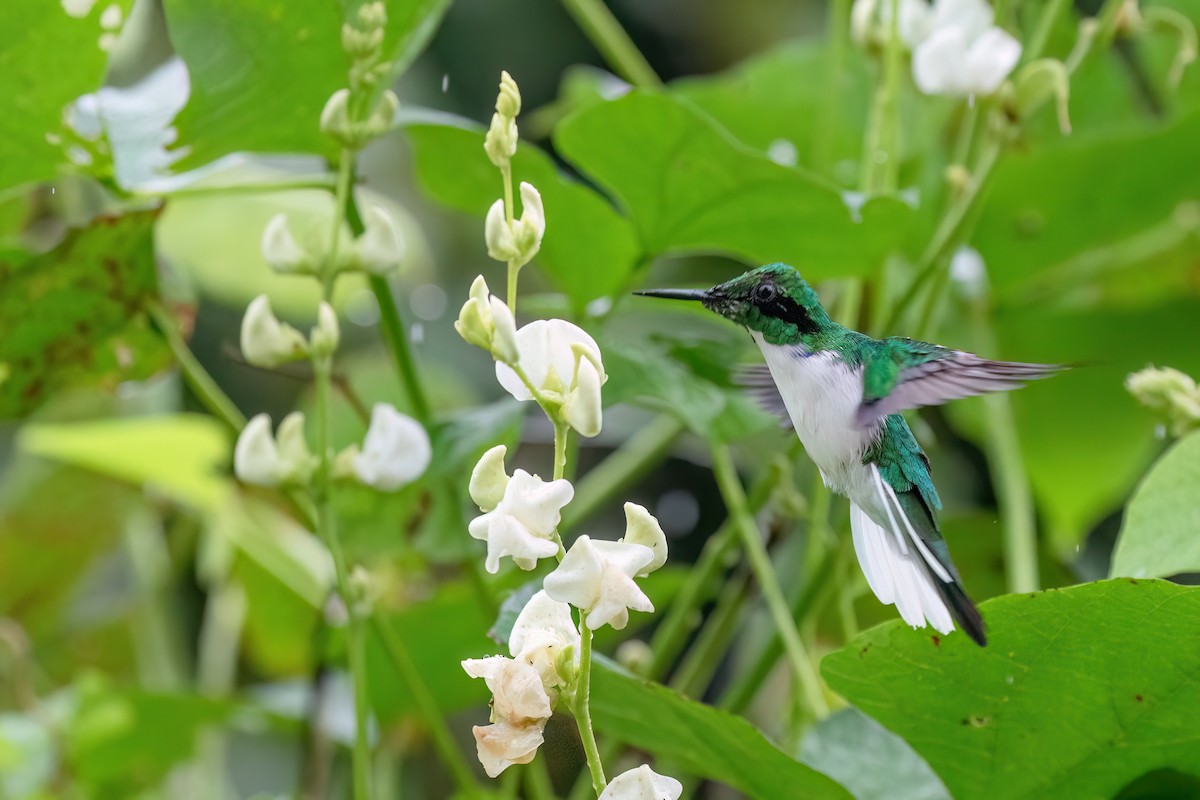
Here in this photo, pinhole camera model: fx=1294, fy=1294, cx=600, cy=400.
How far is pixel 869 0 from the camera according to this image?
68 centimetres

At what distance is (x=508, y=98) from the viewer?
0.34 meters

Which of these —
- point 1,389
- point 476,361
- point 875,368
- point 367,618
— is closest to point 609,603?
point 875,368

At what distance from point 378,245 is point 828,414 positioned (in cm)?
20

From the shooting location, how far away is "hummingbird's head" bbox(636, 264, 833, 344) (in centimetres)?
45

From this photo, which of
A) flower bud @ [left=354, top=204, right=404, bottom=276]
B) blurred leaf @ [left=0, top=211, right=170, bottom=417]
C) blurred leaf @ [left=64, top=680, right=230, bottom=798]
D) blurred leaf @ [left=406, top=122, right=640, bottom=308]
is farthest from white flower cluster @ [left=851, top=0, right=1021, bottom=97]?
blurred leaf @ [left=64, top=680, right=230, bottom=798]

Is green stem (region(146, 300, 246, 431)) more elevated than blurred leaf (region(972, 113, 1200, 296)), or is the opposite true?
blurred leaf (region(972, 113, 1200, 296))

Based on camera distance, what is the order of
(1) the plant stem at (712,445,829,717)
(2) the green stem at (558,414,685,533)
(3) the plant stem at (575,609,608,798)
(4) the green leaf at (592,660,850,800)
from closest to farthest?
(3) the plant stem at (575,609,608,798), (4) the green leaf at (592,660,850,800), (1) the plant stem at (712,445,829,717), (2) the green stem at (558,414,685,533)

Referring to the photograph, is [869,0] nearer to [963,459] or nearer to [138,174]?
[138,174]

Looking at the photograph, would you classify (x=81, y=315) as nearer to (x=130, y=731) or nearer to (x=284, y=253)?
(x=284, y=253)

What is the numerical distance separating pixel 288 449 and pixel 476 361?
3.22ft

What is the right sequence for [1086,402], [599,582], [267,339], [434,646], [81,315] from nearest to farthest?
[599,582], [267,339], [81,315], [434,646], [1086,402]

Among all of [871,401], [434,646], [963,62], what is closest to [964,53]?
[963,62]

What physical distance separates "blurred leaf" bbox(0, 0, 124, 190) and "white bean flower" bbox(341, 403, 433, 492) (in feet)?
0.67

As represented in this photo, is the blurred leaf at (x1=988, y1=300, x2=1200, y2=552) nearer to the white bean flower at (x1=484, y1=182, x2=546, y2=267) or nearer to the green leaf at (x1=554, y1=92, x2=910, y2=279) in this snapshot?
the green leaf at (x1=554, y1=92, x2=910, y2=279)
